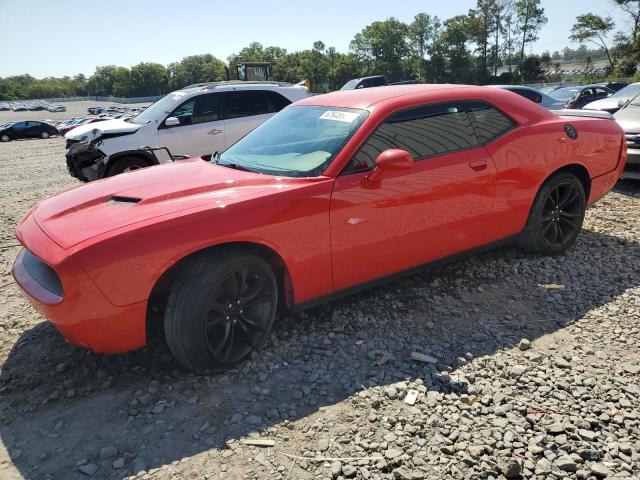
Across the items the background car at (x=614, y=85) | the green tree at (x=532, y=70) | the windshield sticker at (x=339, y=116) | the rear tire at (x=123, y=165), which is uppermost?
the green tree at (x=532, y=70)

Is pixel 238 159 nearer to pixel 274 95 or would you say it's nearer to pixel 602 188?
pixel 602 188

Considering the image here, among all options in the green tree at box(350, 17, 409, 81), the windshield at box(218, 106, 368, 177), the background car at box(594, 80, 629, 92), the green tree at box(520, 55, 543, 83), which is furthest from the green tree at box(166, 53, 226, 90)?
the windshield at box(218, 106, 368, 177)

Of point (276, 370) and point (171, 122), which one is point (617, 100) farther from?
point (276, 370)

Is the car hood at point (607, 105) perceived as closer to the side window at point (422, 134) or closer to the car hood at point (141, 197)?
the side window at point (422, 134)

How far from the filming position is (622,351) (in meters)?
2.91

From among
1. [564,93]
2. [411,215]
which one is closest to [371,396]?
[411,215]

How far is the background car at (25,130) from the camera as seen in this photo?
26734 mm

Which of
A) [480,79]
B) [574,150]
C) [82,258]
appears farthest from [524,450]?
[480,79]

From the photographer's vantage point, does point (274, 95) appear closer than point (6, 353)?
No

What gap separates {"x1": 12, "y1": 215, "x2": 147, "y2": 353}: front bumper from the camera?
2363 mm

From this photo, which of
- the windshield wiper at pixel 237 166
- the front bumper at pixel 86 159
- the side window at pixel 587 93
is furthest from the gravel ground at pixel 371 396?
the side window at pixel 587 93

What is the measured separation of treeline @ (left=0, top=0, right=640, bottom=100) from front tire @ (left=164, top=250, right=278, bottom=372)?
46.4 metres

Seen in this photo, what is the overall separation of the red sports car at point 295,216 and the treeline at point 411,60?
145 ft

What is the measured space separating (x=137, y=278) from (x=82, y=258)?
0.27 m
